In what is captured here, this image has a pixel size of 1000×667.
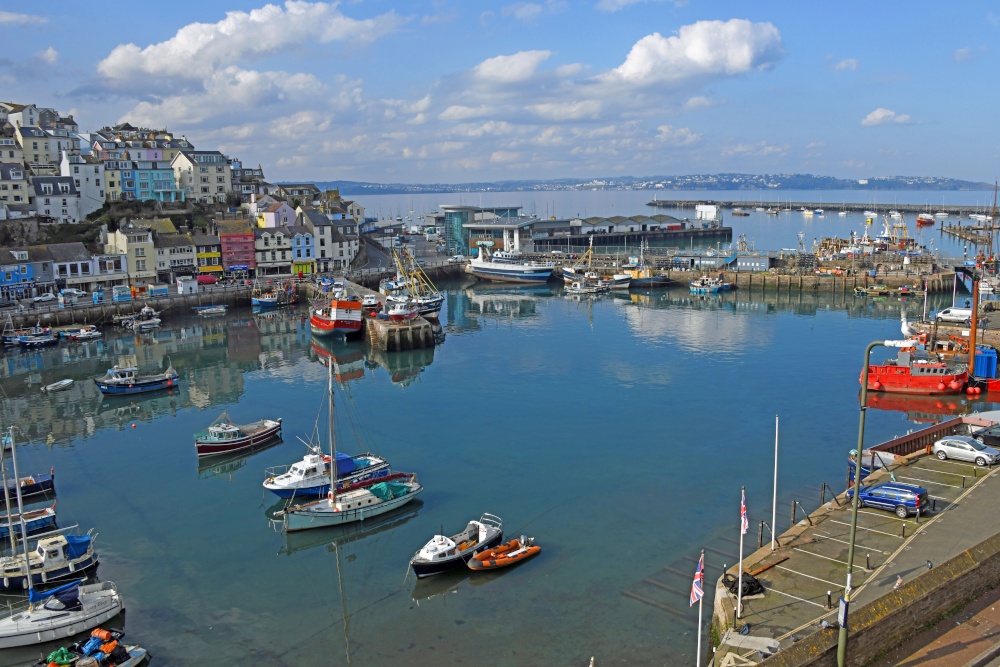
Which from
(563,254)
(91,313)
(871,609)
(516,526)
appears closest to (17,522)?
(516,526)

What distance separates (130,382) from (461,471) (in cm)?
1850

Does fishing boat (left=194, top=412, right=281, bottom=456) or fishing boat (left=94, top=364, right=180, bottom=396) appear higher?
fishing boat (left=94, top=364, right=180, bottom=396)

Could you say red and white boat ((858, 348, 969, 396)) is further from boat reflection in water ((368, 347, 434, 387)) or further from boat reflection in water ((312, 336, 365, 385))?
boat reflection in water ((312, 336, 365, 385))

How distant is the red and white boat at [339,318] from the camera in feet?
155

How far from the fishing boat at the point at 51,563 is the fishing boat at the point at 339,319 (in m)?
28.3

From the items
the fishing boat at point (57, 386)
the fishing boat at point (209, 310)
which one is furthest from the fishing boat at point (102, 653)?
the fishing boat at point (209, 310)

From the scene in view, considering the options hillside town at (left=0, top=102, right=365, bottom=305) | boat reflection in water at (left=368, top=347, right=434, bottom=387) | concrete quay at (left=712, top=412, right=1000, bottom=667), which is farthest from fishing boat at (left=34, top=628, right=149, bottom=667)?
hillside town at (left=0, top=102, right=365, bottom=305)

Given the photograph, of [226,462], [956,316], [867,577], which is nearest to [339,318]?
[226,462]

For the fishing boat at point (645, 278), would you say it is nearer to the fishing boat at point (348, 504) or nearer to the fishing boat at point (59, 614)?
the fishing boat at point (348, 504)

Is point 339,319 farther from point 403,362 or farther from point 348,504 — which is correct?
point 348,504

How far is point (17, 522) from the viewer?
20.9 metres

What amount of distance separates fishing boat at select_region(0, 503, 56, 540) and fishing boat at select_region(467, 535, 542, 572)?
11420 millimetres

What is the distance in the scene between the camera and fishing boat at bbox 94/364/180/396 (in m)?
35.5

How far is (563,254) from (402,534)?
63.8 m
